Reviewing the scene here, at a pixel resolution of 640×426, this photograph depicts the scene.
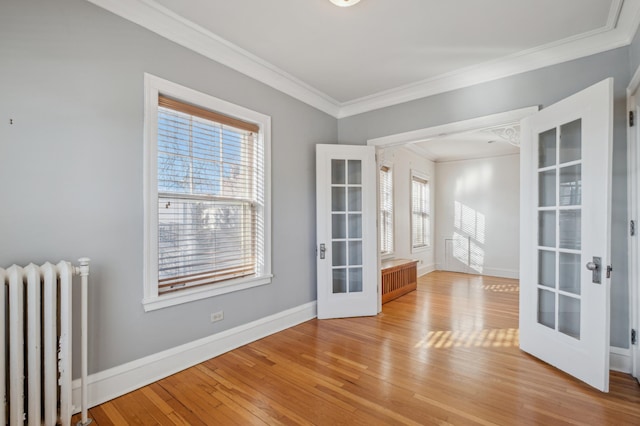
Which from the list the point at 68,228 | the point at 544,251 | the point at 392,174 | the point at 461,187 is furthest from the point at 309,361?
the point at 461,187

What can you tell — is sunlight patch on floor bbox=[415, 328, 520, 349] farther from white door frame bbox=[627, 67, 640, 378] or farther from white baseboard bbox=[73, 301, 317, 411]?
white baseboard bbox=[73, 301, 317, 411]

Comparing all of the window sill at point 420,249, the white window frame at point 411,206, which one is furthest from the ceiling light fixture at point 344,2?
the window sill at point 420,249

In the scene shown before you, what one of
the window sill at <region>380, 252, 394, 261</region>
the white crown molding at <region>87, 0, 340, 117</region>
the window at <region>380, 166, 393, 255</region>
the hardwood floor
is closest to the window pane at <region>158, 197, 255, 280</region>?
the hardwood floor

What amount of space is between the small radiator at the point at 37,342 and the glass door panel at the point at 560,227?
3408mm

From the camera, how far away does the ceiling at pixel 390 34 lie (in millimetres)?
Answer: 2201

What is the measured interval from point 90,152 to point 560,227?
11.6 ft

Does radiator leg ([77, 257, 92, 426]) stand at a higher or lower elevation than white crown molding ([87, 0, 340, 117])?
lower

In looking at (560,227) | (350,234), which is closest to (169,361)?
(350,234)

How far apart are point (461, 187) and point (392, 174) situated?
7.55ft

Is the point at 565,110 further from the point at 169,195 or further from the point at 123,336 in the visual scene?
the point at 123,336

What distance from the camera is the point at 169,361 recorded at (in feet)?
7.80

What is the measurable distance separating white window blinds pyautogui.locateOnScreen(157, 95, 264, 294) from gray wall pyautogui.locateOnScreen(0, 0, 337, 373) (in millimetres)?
209

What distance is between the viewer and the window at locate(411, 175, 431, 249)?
6.64 m

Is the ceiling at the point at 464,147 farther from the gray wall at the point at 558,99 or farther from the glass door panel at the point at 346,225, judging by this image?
the glass door panel at the point at 346,225
